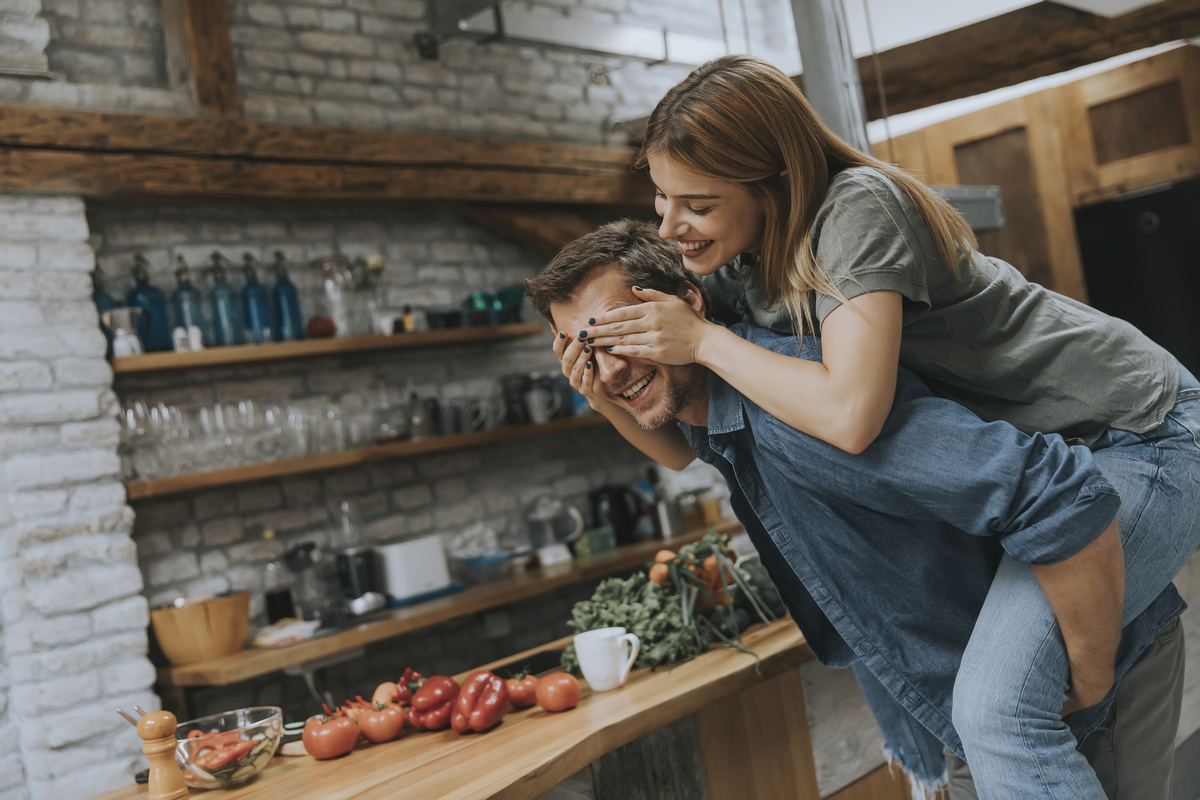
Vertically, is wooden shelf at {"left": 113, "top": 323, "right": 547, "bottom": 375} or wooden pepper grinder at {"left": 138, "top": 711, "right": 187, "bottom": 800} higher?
wooden shelf at {"left": 113, "top": 323, "right": 547, "bottom": 375}

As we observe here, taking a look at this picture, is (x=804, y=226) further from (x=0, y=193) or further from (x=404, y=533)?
(x=404, y=533)

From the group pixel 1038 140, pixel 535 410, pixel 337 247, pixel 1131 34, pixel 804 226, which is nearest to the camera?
pixel 804 226

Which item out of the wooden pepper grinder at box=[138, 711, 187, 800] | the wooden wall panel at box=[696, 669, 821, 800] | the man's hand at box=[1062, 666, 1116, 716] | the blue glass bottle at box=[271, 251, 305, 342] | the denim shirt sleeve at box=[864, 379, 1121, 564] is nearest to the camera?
the denim shirt sleeve at box=[864, 379, 1121, 564]

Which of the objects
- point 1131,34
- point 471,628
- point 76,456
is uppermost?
point 1131,34

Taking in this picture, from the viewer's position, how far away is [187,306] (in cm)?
402

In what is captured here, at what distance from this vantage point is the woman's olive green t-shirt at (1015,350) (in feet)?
4.69

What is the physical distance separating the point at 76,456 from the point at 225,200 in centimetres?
127

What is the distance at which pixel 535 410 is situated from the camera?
5066mm

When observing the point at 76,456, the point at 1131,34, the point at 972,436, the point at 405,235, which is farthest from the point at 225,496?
the point at 1131,34

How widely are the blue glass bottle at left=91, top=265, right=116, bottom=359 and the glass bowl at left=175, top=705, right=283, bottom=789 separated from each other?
2.46 meters

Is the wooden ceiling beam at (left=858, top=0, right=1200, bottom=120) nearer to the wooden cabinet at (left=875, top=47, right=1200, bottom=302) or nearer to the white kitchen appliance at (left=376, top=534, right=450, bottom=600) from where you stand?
the wooden cabinet at (left=875, top=47, right=1200, bottom=302)

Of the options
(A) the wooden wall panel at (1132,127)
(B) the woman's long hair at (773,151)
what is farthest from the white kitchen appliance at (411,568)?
(A) the wooden wall panel at (1132,127)

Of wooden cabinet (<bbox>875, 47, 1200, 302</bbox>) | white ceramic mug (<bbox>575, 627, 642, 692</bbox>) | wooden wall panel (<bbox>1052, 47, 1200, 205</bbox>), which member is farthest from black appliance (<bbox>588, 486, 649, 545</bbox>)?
white ceramic mug (<bbox>575, 627, 642, 692</bbox>)

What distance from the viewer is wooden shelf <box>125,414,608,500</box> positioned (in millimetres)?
3777
